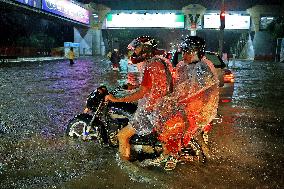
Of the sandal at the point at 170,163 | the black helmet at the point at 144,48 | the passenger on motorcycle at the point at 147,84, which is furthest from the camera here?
the sandal at the point at 170,163

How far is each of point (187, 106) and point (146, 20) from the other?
4168cm

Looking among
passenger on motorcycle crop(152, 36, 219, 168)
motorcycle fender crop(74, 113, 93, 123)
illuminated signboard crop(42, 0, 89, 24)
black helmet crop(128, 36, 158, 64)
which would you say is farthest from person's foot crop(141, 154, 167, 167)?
illuminated signboard crop(42, 0, 89, 24)

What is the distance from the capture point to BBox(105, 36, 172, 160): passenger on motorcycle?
4.35 meters

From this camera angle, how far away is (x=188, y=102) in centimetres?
465

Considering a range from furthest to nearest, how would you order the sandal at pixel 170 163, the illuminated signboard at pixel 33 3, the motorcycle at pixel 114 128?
the illuminated signboard at pixel 33 3
the motorcycle at pixel 114 128
the sandal at pixel 170 163

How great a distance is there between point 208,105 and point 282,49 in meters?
43.1

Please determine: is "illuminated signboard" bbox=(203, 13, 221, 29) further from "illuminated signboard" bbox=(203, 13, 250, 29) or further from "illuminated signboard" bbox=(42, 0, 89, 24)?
"illuminated signboard" bbox=(42, 0, 89, 24)

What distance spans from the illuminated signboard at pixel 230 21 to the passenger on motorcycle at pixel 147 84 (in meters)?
42.1

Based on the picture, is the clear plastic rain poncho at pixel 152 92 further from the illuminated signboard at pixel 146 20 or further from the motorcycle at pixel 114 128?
the illuminated signboard at pixel 146 20

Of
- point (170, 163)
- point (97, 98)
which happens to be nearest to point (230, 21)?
point (97, 98)

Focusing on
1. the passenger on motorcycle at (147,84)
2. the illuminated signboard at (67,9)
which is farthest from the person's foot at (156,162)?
the illuminated signboard at (67,9)

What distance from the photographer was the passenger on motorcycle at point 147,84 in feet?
14.3

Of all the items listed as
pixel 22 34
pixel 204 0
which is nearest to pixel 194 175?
pixel 22 34

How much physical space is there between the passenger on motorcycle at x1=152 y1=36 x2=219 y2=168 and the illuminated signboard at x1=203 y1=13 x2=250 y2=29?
41652mm
